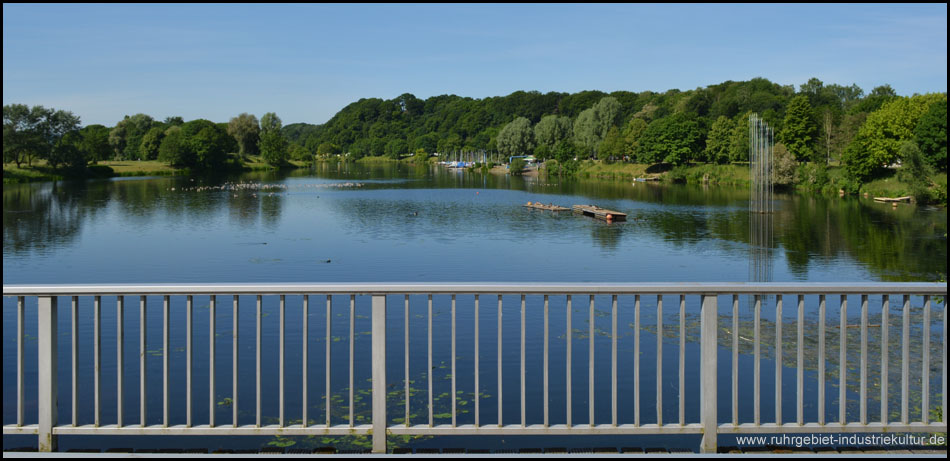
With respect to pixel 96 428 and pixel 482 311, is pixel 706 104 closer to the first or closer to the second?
pixel 482 311

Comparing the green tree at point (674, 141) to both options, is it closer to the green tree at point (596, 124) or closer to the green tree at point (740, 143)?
the green tree at point (740, 143)

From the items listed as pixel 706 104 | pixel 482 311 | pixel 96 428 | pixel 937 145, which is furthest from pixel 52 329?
pixel 706 104

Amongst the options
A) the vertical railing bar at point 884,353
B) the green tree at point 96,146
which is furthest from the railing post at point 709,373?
the green tree at point 96,146

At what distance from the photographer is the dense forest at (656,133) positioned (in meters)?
58.7

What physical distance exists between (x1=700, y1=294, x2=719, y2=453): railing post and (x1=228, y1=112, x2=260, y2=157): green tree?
145866 mm

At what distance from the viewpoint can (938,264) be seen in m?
26.4

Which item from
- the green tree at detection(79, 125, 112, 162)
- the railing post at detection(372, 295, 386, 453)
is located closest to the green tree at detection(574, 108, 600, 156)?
the green tree at detection(79, 125, 112, 162)

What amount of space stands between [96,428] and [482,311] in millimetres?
13459

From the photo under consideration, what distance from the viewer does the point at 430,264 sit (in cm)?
2670

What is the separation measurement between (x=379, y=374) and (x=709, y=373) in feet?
6.36

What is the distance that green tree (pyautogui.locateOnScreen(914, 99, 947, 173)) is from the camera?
4997 centimetres

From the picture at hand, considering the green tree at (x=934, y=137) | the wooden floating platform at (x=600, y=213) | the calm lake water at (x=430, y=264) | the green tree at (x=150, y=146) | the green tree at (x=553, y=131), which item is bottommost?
the calm lake water at (x=430, y=264)

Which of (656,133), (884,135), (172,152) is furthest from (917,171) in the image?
(172,152)

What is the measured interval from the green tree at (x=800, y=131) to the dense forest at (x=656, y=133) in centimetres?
9
